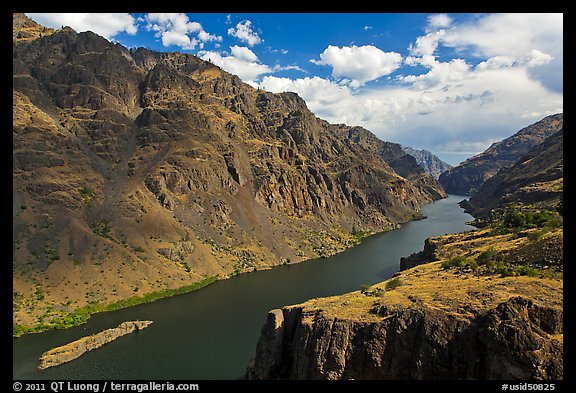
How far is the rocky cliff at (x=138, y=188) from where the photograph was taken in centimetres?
8106

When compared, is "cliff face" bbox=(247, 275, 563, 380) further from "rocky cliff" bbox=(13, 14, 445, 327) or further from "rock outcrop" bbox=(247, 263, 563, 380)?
"rocky cliff" bbox=(13, 14, 445, 327)

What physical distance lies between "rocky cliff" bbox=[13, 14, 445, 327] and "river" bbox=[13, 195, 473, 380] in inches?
278

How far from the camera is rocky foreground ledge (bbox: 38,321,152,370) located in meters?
51.6

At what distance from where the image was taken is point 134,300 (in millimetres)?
76750

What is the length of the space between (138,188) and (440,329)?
99.5 metres

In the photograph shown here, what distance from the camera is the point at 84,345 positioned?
5581 centimetres

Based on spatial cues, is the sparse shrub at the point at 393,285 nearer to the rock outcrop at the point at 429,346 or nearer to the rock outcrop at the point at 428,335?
the rock outcrop at the point at 428,335

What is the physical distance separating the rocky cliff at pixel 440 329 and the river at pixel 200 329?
13404 mm

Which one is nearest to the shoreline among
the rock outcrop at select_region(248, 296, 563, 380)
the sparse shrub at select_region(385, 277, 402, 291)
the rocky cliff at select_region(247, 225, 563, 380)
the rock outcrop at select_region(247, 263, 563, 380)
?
the rocky cliff at select_region(247, 225, 563, 380)

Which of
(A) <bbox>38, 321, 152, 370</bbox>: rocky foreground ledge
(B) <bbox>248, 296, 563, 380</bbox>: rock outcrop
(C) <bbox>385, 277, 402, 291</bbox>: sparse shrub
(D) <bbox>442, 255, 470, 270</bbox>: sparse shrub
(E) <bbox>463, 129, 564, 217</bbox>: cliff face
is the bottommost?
(A) <bbox>38, 321, 152, 370</bbox>: rocky foreground ledge

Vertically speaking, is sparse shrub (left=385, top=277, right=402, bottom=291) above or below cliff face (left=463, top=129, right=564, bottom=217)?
below

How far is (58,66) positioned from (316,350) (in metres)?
151

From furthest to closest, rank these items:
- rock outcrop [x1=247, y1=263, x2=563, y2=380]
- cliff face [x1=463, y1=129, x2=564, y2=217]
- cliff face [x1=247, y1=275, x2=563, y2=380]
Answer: cliff face [x1=463, y1=129, x2=564, y2=217] < rock outcrop [x1=247, y1=263, x2=563, y2=380] < cliff face [x1=247, y1=275, x2=563, y2=380]
